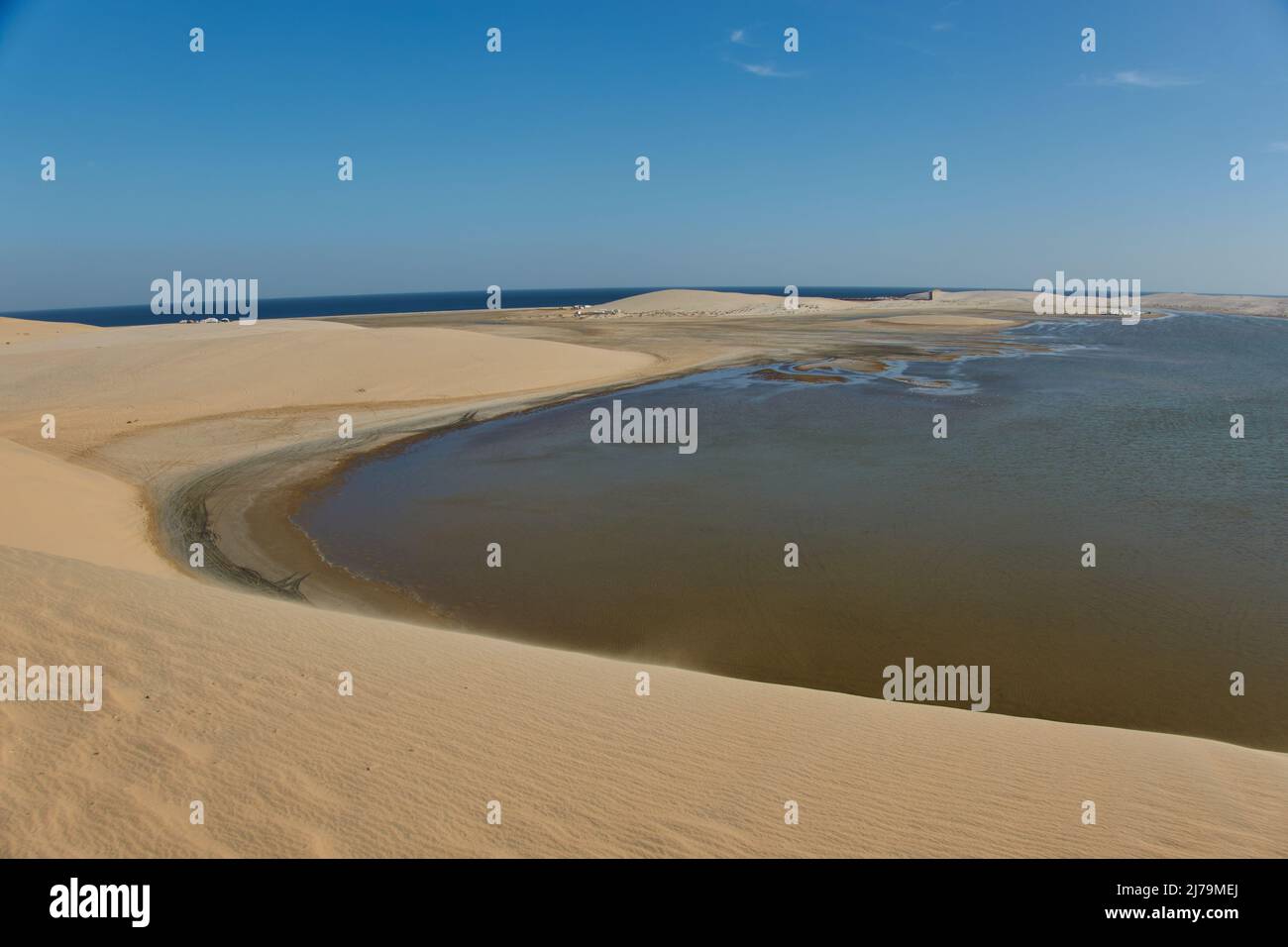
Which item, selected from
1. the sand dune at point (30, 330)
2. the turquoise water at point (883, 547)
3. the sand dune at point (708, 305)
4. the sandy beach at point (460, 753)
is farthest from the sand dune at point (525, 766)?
the sand dune at point (708, 305)

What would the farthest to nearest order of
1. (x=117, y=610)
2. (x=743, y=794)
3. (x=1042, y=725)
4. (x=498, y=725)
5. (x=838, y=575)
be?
(x=838, y=575) → (x=117, y=610) → (x=1042, y=725) → (x=498, y=725) → (x=743, y=794)

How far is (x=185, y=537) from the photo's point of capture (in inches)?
397

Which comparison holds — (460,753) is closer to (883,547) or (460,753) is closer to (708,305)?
(883,547)

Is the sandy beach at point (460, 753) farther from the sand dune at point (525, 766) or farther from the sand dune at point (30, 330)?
the sand dune at point (30, 330)

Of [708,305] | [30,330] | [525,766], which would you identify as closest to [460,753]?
[525,766]

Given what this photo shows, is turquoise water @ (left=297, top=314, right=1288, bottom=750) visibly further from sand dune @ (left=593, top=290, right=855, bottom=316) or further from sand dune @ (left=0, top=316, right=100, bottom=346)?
sand dune @ (left=593, top=290, right=855, bottom=316)

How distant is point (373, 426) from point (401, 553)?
9.19 meters

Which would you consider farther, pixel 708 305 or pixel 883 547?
pixel 708 305

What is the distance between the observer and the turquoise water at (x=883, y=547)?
6719mm

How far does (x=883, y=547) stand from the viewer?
9.47 m

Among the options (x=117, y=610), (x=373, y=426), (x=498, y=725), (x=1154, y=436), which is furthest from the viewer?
(x=373, y=426)

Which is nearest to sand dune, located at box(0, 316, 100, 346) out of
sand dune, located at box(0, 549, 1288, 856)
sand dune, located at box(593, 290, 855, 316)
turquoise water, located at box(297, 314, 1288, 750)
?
turquoise water, located at box(297, 314, 1288, 750)
